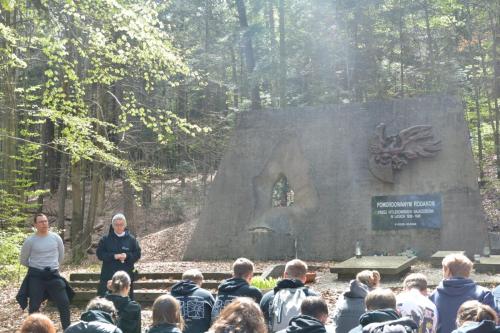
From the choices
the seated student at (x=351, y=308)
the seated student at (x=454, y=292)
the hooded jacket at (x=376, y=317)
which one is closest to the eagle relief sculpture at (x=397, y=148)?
the seated student at (x=454, y=292)

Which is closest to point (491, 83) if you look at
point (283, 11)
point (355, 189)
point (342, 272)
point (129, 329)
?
point (283, 11)

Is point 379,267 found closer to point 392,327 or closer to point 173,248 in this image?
point 392,327

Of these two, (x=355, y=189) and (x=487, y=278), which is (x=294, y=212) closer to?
(x=355, y=189)

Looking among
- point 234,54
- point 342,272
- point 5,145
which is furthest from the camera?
point 234,54

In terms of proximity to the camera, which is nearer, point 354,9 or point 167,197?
point 354,9

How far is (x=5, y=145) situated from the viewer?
19.2 metres

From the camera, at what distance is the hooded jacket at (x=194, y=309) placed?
5.64 m

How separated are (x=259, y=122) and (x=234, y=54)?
1508 centimetres

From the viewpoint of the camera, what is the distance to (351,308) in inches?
203

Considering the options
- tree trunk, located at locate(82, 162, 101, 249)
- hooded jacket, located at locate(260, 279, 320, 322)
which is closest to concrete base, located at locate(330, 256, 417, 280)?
hooded jacket, located at locate(260, 279, 320, 322)

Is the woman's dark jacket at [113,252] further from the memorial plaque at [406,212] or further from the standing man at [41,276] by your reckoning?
the memorial plaque at [406,212]

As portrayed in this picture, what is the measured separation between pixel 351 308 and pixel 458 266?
930 mm

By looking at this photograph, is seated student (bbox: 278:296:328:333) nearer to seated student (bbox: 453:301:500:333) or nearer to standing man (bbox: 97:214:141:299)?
seated student (bbox: 453:301:500:333)

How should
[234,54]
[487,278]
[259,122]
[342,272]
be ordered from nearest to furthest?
1. [487,278]
2. [342,272]
3. [259,122]
4. [234,54]
